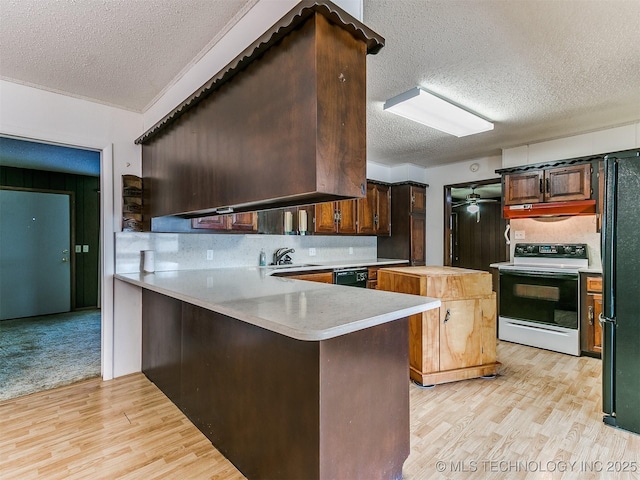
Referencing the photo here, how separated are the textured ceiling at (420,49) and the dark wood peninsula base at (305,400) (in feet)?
5.51

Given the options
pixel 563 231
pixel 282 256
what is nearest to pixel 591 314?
pixel 563 231

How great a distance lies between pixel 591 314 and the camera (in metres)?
3.42

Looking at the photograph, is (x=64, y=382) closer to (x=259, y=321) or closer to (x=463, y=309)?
(x=259, y=321)

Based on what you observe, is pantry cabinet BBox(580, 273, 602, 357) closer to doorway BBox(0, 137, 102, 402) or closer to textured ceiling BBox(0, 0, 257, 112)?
textured ceiling BBox(0, 0, 257, 112)

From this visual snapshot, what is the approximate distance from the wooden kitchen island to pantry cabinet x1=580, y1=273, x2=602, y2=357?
9.47 feet

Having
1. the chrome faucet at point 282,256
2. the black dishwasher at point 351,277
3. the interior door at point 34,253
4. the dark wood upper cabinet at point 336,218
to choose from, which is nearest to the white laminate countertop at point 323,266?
the black dishwasher at point 351,277

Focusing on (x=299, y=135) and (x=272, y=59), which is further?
(x=272, y=59)

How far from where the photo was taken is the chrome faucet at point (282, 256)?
4.12 meters

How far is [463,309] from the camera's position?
9.02ft

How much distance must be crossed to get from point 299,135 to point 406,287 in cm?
192

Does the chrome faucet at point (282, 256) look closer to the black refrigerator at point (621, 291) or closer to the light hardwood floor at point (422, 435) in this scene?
the light hardwood floor at point (422, 435)

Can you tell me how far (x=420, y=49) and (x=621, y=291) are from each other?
1995mm

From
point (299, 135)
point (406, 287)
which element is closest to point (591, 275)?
point (406, 287)

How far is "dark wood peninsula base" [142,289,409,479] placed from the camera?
1303 mm
